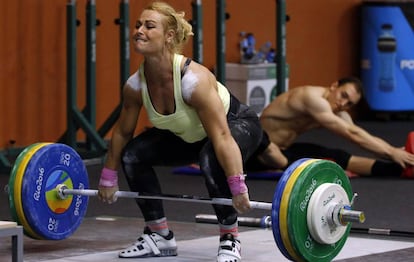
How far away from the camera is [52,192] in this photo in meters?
5.10

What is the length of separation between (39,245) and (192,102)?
1154 mm

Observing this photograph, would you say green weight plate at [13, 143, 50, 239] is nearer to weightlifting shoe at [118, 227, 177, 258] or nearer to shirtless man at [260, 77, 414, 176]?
weightlifting shoe at [118, 227, 177, 258]

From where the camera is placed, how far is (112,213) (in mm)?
6469

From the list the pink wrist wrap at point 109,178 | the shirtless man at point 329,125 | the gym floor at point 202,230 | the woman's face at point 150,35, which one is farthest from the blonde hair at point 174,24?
the shirtless man at point 329,125

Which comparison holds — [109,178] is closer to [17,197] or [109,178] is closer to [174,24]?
[17,197]

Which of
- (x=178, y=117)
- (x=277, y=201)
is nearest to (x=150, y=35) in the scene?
(x=178, y=117)

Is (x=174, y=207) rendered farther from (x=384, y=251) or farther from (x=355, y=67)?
(x=355, y=67)

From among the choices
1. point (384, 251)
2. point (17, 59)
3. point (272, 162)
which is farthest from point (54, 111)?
point (384, 251)

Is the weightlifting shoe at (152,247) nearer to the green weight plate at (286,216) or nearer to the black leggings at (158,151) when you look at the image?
the black leggings at (158,151)

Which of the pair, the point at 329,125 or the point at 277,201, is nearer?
the point at 277,201

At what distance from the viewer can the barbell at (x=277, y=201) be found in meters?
4.42

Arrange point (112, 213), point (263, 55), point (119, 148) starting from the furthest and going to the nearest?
point (263, 55)
point (112, 213)
point (119, 148)

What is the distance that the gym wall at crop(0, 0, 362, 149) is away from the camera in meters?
8.85

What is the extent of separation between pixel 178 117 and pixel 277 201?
58cm
